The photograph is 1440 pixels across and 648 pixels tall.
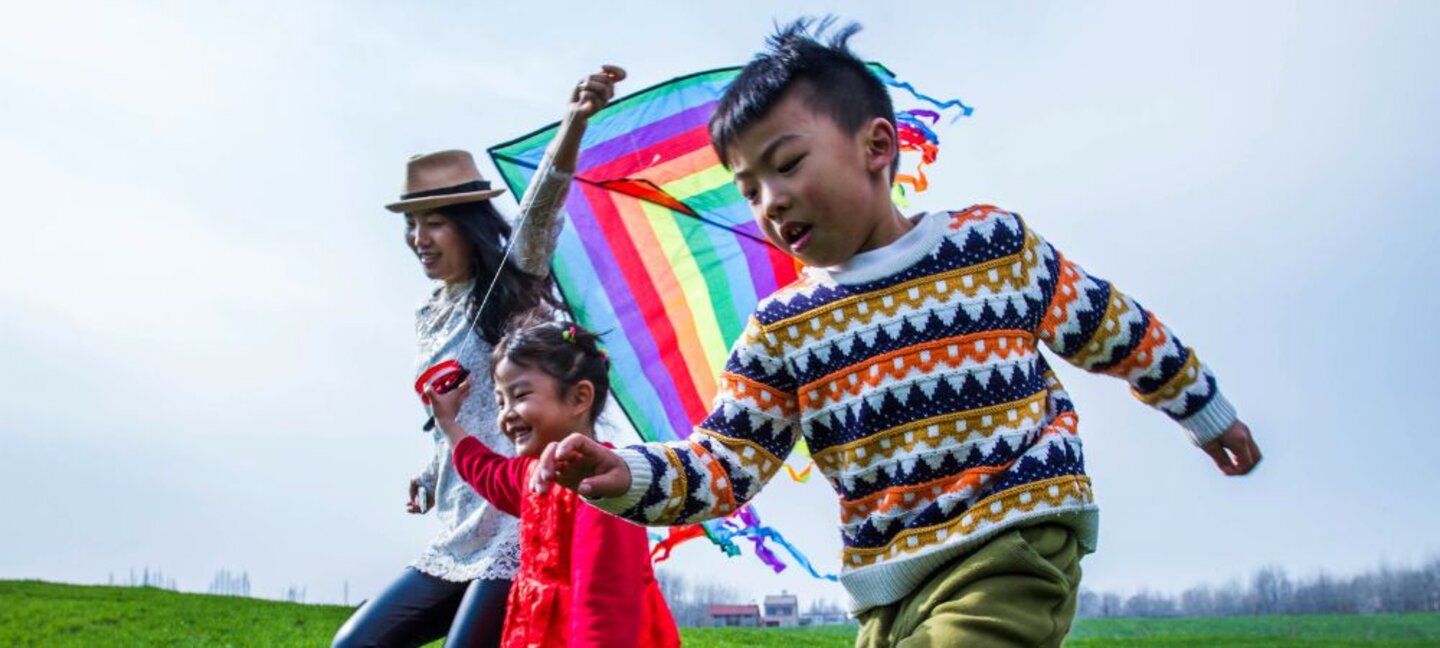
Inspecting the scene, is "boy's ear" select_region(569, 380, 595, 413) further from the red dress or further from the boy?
the boy

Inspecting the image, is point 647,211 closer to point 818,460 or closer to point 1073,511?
point 818,460

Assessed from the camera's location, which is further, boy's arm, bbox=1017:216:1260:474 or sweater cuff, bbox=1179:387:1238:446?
sweater cuff, bbox=1179:387:1238:446

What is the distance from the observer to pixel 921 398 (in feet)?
8.20

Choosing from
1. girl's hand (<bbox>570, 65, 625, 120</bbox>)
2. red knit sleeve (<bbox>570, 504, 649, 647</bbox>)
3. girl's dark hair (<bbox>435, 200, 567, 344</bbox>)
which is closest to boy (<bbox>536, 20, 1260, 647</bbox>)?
red knit sleeve (<bbox>570, 504, 649, 647</bbox>)

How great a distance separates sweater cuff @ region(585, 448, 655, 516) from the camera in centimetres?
246

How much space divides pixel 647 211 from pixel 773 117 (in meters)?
1.69

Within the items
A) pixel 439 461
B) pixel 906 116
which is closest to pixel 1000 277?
pixel 906 116

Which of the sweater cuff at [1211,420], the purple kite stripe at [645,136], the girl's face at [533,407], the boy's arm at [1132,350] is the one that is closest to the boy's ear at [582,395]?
the girl's face at [533,407]

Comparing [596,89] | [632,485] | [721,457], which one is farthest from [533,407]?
[632,485]

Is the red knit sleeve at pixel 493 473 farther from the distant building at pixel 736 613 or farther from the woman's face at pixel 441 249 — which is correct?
the distant building at pixel 736 613

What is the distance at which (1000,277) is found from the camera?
2609mm

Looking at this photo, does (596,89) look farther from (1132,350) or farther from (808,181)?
(1132,350)

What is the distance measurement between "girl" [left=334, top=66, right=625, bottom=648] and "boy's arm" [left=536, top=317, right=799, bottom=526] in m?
1.18

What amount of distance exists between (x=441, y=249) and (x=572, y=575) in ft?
4.74
